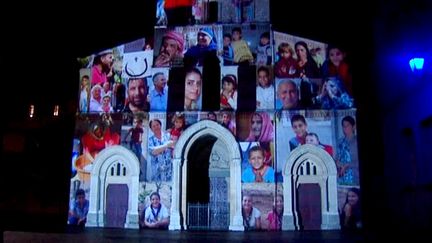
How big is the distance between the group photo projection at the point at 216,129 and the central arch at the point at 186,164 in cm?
5

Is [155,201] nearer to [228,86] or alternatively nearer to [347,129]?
[228,86]

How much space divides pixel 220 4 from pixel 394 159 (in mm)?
10862

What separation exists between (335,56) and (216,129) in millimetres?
6392

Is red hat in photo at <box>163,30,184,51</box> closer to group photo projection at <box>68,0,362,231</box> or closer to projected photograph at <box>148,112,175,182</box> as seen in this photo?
group photo projection at <box>68,0,362,231</box>

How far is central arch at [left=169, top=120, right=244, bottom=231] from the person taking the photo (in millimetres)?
18078

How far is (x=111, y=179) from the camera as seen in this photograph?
19.4 m

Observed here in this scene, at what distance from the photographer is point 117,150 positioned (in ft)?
63.5

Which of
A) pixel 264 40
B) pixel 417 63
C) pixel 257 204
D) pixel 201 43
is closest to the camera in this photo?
pixel 417 63

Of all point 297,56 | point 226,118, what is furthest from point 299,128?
point 297,56

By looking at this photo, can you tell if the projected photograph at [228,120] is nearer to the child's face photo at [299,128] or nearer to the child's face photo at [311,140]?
the child's face photo at [299,128]

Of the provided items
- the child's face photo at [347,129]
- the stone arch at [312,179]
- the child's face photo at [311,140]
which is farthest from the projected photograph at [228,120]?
the child's face photo at [347,129]

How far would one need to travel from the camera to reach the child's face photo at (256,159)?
1832 cm

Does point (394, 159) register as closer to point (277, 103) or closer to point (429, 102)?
point (429, 102)

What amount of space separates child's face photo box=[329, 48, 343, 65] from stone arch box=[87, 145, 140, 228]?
1004 centimetres
